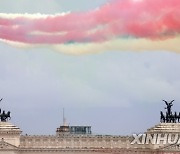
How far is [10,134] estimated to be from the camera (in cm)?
13788

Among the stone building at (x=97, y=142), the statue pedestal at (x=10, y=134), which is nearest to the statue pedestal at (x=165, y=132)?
the stone building at (x=97, y=142)

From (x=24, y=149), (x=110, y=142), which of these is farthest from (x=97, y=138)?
(x=24, y=149)

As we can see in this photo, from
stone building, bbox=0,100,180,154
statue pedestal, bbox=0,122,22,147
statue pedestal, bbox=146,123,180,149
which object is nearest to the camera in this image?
statue pedestal, bbox=0,122,22,147

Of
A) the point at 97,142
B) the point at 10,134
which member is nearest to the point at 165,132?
the point at 97,142

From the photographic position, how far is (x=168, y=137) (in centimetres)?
14012

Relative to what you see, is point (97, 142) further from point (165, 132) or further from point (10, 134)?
point (10, 134)

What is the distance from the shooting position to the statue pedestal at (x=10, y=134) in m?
138

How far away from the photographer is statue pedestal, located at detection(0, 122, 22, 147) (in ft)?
452

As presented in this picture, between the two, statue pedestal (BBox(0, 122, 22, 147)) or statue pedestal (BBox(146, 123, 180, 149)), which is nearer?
statue pedestal (BBox(0, 122, 22, 147))

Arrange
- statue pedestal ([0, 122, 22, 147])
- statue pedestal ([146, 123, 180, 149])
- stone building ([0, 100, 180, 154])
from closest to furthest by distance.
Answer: statue pedestal ([0, 122, 22, 147]), stone building ([0, 100, 180, 154]), statue pedestal ([146, 123, 180, 149])

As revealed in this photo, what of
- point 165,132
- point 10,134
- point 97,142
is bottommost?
point 97,142

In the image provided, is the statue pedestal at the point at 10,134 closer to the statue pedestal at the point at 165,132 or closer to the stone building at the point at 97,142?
the stone building at the point at 97,142

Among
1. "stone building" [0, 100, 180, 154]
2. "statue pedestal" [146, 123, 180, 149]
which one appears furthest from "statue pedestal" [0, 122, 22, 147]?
"statue pedestal" [146, 123, 180, 149]

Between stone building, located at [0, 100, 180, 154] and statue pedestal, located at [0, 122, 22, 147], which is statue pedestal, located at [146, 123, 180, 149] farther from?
statue pedestal, located at [0, 122, 22, 147]
